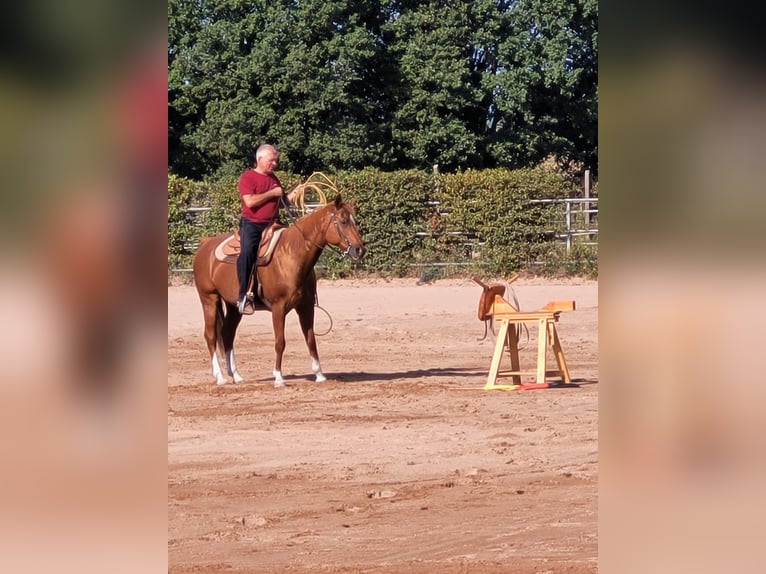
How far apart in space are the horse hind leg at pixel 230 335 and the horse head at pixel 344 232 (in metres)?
1.28

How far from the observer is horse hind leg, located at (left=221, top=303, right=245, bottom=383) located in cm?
1177

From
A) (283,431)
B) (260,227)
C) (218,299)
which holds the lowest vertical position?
(283,431)

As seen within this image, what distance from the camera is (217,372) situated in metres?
11.7

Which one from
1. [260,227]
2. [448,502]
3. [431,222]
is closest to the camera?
[448,502]

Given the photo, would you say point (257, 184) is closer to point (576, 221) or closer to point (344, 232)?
point (344, 232)

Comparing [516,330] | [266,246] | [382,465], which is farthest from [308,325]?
[382,465]

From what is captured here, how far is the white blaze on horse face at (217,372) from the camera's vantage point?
11.6m

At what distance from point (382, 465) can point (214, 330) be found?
450cm

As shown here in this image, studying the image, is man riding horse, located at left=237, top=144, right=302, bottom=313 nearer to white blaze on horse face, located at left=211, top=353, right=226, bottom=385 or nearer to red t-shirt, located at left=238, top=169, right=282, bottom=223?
red t-shirt, located at left=238, top=169, right=282, bottom=223

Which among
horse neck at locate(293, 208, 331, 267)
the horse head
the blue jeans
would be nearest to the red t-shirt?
the blue jeans
